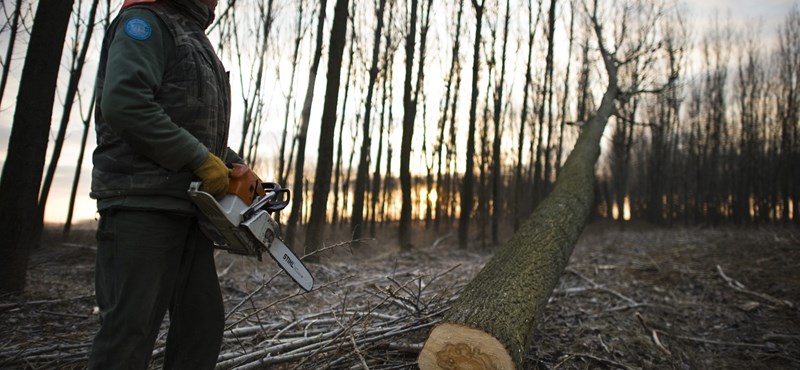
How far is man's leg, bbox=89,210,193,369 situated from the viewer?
1630 mm

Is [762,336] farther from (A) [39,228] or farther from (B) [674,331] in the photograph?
(A) [39,228]

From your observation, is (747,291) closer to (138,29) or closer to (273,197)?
(273,197)

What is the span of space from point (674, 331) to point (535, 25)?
1297cm

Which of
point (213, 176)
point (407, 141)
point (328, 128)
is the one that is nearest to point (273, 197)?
point (213, 176)

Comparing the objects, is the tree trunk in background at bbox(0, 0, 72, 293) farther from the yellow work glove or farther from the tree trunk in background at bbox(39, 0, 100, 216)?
the tree trunk in background at bbox(39, 0, 100, 216)

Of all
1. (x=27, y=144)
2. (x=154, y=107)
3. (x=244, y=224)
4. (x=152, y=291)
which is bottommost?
(x=152, y=291)

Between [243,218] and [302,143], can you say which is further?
[302,143]

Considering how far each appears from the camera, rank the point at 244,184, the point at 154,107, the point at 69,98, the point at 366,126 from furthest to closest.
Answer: the point at 366,126 → the point at 69,98 → the point at 244,184 → the point at 154,107

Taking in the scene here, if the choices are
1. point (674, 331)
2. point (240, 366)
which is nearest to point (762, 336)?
point (674, 331)

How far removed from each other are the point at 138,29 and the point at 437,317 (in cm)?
251

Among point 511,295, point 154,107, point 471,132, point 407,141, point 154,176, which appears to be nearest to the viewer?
point 154,107

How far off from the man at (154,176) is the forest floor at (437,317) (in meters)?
0.82

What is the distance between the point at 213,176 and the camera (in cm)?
175

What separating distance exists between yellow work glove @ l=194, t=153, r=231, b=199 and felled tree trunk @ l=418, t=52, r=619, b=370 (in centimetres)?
129
